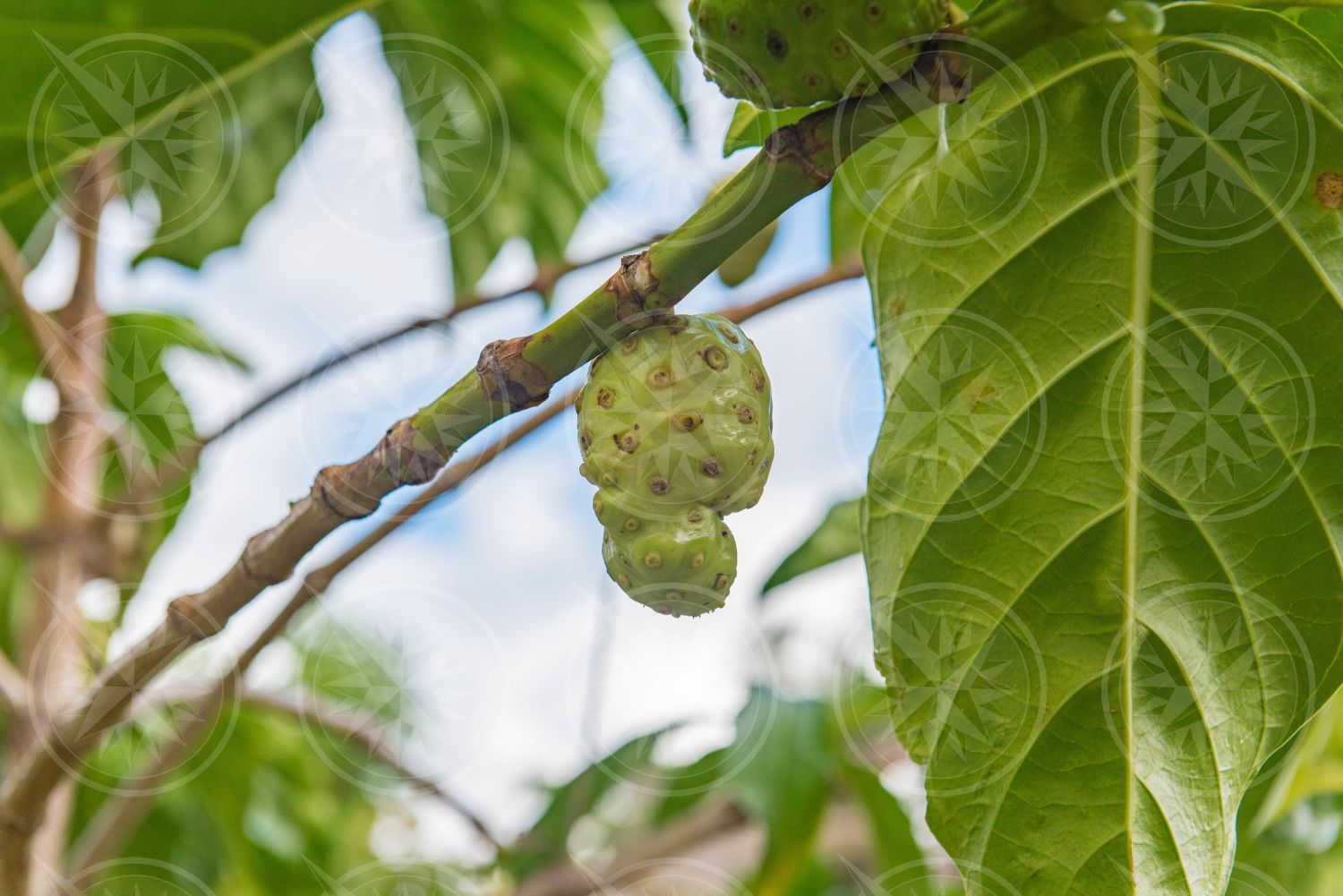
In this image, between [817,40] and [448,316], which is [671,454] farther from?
[448,316]

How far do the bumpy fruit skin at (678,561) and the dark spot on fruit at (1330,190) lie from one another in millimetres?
363

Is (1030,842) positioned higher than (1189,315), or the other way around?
(1189,315)

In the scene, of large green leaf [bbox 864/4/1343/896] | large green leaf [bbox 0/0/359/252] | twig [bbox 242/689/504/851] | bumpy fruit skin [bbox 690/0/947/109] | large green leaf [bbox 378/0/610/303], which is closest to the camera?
bumpy fruit skin [bbox 690/0/947/109]

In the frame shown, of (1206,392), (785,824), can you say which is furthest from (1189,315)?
(785,824)

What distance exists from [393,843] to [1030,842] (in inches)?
81.1

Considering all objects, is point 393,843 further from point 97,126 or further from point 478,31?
point 97,126

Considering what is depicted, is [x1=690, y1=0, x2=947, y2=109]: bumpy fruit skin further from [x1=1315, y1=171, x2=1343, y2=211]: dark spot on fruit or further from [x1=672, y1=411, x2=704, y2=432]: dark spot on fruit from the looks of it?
[x1=1315, y1=171, x2=1343, y2=211]: dark spot on fruit

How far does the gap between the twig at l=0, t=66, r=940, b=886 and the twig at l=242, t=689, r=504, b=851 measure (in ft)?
2.53

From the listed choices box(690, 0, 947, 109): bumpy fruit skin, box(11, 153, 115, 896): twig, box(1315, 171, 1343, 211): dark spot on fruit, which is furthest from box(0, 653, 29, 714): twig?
box(1315, 171, 1343, 211): dark spot on fruit

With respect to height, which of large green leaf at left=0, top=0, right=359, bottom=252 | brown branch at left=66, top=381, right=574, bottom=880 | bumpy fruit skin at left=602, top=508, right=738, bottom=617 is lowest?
bumpy fruit skin at left=602, top=508, right=738, bottom=617

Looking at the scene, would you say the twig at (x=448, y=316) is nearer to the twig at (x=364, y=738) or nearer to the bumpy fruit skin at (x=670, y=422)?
the twig at (x=364, y=738)

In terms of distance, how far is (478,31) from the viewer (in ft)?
4.60

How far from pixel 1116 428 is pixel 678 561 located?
259mm

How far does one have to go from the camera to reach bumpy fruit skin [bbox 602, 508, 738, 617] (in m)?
0.50
